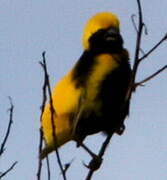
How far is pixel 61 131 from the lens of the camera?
473cm

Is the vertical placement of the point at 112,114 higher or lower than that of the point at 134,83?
lower

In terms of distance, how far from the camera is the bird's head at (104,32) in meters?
5.08

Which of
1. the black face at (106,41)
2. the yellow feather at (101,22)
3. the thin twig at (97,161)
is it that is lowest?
the thin twig at (97,161)

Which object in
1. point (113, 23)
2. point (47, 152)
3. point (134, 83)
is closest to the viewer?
point (134, 83)

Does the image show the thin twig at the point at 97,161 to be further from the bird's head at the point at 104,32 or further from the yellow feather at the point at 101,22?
the yellow feather at the point at 101,22

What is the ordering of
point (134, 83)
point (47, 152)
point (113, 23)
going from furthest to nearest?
point (113, 23)
point (47, 152)
point (134, 83)

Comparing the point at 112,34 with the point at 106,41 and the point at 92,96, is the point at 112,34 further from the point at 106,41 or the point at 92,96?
the point at 92,96

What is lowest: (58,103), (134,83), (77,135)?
(77,135)

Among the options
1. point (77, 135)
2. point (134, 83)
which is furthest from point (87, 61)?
point (134, 83)

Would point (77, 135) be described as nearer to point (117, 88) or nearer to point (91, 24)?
point (117, 88)

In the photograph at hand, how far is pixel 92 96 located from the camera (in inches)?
186

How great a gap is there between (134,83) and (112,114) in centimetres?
84

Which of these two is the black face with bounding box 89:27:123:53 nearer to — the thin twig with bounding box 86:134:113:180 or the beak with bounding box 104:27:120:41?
the beak with bounding box 104:27:120:41

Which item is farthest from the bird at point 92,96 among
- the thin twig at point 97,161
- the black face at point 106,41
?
the thin twig at point 97,161
